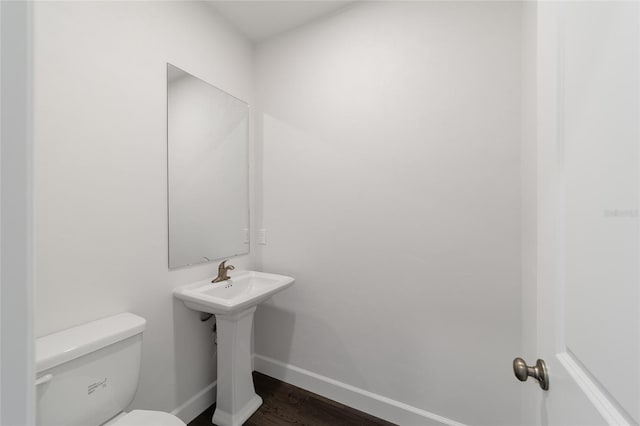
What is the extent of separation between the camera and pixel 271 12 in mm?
1713

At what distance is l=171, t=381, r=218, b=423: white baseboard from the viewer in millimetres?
1469

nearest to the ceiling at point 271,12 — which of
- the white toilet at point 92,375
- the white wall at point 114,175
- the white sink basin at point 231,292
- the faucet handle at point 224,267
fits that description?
the white wall at point 114,175

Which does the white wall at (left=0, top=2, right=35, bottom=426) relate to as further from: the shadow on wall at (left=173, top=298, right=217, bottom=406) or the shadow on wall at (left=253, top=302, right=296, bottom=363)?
the shadow on wall at (left=253, top=302, right=296, bottom=363)

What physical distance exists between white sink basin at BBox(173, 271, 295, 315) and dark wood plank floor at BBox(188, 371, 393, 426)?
2.35 ft

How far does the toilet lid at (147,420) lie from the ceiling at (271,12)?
2.30m

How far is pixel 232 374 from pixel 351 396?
0.77m

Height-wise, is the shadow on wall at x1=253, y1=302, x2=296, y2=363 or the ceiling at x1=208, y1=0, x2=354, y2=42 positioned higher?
the ceiling at x1=208, y1=0, x2=354, y2=42

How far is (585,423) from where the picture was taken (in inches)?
16.0

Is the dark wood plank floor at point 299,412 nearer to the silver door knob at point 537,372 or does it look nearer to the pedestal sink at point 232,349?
the pedestal sink at point 232,349

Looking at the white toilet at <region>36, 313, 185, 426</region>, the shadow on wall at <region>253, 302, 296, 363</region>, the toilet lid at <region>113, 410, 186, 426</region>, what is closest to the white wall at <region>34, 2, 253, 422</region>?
the white toilet at <region>36, 313, 185, 426</region>

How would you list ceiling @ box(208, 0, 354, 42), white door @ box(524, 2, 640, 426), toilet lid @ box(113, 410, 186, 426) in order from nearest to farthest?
white door @ box(524, 2, 640, 426), toilet lid @ box(113, 410, 186, 426), ceiling @ box(208, 0, 354, 42)

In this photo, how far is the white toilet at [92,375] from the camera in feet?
2.79

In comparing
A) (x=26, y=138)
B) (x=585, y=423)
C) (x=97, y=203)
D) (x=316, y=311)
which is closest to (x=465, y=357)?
(x=316, y=311)

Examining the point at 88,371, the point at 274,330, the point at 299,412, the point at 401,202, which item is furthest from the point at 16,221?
the point at 274,330
